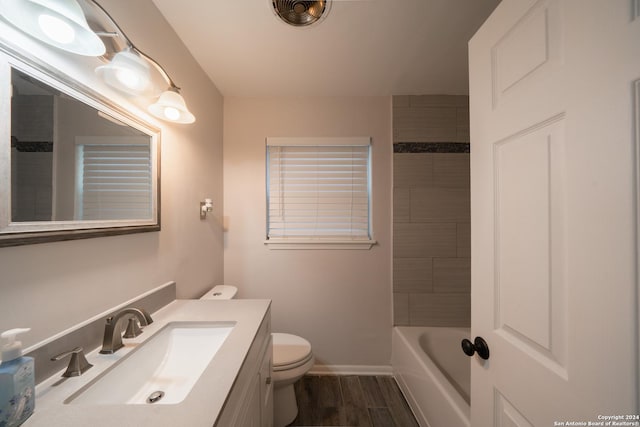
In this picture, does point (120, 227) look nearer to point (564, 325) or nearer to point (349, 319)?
point (564, 325)

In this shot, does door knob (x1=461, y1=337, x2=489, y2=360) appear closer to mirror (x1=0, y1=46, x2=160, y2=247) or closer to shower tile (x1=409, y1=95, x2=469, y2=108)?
mirror (x1=0, y1=46, x2=160, y2=247)

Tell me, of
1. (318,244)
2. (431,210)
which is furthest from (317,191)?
(431,210)

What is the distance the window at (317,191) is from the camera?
75.0 inches

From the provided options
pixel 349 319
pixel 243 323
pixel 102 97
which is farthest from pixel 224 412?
pixel 349 319

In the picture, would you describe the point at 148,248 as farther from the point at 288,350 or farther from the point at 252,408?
the point at 288,350

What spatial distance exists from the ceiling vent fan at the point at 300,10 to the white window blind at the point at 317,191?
0.87 m

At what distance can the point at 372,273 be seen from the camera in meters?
1.89

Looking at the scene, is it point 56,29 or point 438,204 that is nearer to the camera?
point 56,29

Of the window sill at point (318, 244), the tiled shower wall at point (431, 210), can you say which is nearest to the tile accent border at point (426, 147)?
the tiled shower wall at point (431, 210)

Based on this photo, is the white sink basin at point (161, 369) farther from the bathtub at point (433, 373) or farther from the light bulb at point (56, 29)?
the bathtub at point (433, 373)

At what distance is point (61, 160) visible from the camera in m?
0.65

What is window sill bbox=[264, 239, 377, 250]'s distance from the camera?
1.87 metres

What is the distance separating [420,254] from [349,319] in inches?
31.9

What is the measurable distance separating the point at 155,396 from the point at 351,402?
1.37 meters
